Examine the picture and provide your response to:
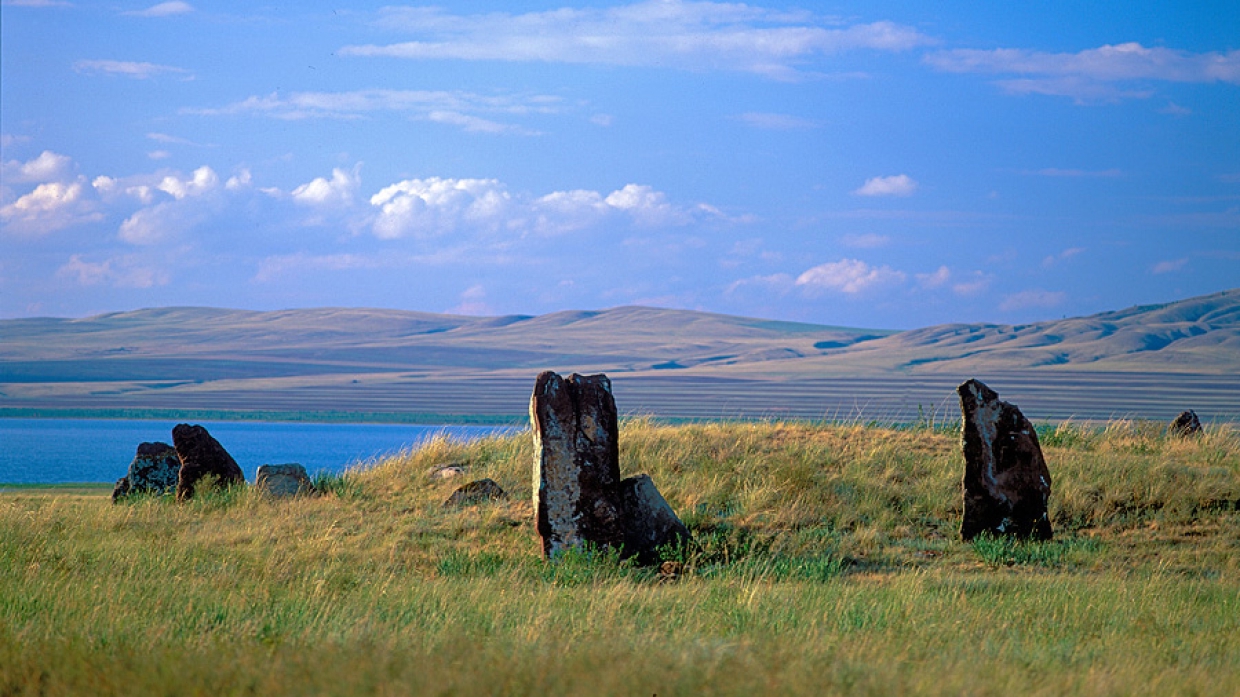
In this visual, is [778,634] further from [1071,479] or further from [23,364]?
[23,364]

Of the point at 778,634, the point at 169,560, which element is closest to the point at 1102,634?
the point at 778,634

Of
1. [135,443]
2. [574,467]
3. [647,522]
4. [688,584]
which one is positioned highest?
[574,467]

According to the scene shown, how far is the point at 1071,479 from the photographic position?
16078mm

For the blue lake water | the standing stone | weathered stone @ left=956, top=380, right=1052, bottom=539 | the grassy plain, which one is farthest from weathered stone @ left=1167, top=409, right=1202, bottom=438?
the standing stone

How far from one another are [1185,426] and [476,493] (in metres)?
15.4

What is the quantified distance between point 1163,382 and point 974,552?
133540 mm

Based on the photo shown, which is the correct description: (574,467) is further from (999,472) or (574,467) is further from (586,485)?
(999,472)

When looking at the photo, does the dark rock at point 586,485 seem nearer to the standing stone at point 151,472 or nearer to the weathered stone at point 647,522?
the weathered stone at point 647,522

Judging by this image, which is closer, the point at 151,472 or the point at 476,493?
the point at 476,493

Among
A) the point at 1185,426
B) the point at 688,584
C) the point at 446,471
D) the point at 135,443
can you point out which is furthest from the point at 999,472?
the point at 135,443

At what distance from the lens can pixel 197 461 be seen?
18312mm

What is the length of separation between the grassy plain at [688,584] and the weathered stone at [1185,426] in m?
0.68

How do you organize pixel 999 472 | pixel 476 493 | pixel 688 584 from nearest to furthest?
1. pixel 688 584
2. pixel 999 472
3. pixel 476 493

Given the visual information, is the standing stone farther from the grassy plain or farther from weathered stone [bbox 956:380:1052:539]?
weathered stone [bbox 956:380:1052:539]
